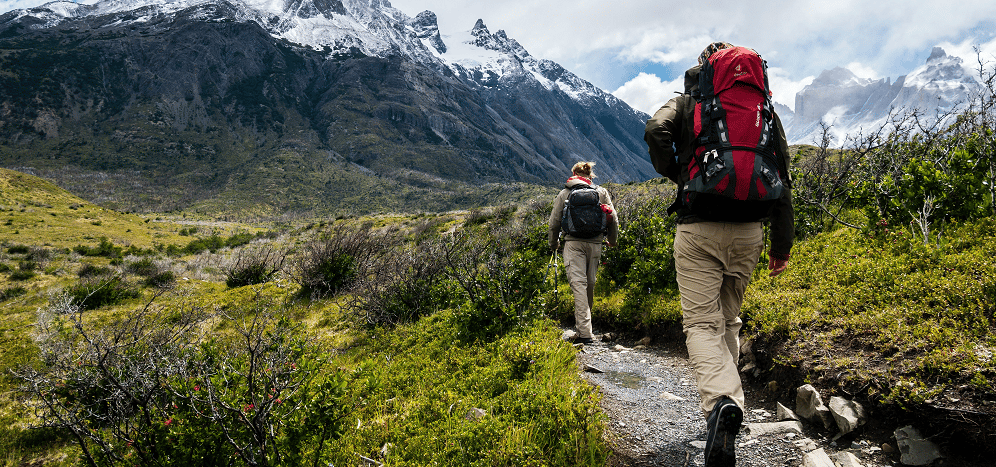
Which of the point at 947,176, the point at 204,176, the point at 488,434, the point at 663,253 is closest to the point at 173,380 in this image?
the point at 488,434

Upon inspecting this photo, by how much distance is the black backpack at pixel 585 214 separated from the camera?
5453 millimetres

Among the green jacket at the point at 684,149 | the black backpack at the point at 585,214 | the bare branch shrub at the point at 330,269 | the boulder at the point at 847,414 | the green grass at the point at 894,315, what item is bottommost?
the bare branch shrub at the point at 330,269

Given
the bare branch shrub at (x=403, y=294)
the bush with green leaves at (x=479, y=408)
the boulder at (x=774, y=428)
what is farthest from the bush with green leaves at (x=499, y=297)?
the boulder at (x=774, y=428)

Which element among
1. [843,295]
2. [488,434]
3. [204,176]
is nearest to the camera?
[488,434]

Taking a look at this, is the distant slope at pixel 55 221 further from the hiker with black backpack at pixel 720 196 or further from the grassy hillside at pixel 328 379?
the hiker with black backpack at pixel 720 196

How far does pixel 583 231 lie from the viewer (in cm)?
547

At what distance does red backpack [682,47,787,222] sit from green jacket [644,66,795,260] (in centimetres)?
11

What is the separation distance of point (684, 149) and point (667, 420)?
2100 mm

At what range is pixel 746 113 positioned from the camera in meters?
2.69

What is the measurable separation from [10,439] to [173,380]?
335cm

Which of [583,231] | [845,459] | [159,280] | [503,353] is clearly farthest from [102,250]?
[845,459]

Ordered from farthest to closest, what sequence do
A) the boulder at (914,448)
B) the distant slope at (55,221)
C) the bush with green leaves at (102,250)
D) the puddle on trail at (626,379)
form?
1. the distant slope at (55,221)
2. the bush with green leaves at (102,250)
3. the puddle on trail at (626,379)
4. the boulder at (914,448)

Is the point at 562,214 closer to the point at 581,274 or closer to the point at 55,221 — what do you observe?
the point at 581,274

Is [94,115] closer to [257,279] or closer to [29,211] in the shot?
[29,211]
